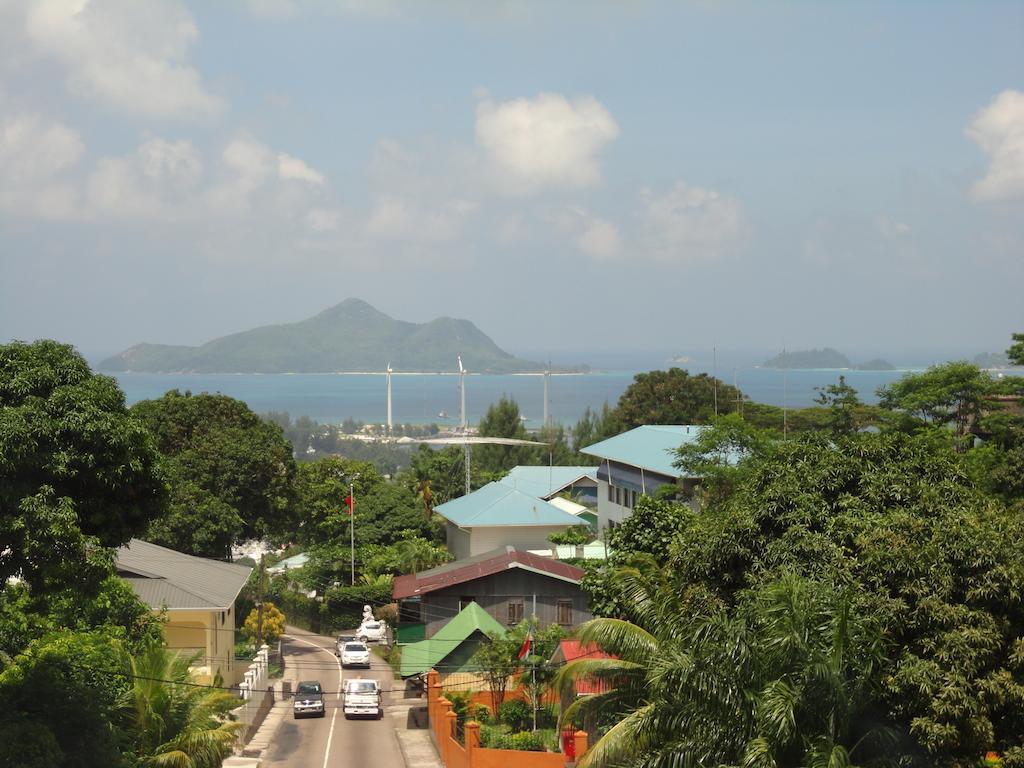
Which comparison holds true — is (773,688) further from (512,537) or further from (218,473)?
(218,473)

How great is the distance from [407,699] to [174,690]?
15.8 m

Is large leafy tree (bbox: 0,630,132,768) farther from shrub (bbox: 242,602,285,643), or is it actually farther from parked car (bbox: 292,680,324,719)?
shrub (bbox: 242,602,285,643)

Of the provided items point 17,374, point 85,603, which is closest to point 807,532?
point 17,374

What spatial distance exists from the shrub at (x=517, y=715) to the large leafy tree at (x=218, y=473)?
21.0 metres

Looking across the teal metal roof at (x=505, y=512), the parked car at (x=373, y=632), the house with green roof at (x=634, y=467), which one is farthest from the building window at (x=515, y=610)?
the teal metal roof at (x=505, y=512)

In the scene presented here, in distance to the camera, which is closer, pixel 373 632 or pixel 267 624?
pixel 267 624

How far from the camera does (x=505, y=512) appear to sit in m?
52.1

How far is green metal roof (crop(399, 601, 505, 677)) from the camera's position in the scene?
3403 centimetres

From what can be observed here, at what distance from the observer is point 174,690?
22.6 meters

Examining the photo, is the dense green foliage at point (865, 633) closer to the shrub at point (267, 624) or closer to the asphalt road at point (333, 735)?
the asphalt road at point (333, 735)

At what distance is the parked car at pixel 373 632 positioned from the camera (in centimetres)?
4823

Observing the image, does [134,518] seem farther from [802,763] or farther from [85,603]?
[802,763]

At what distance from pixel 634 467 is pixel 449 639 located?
1948 centimetres

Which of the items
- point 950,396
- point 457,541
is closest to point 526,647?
point 457,541
